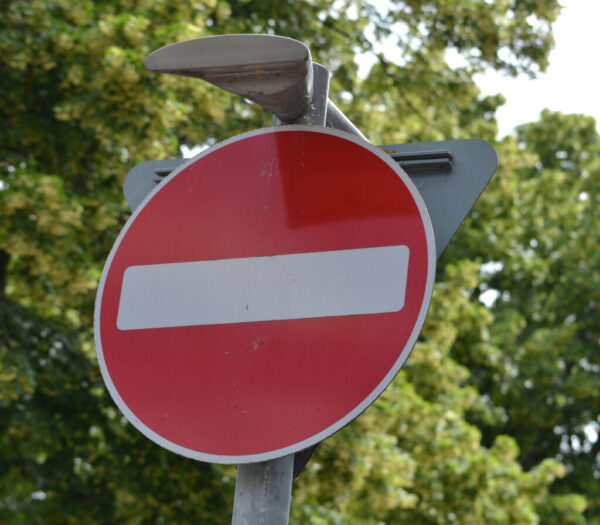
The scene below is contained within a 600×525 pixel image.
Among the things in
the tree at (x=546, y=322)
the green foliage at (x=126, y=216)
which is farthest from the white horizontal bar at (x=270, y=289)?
the tree at (x=546, y=322)

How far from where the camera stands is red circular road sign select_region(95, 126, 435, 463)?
4.73 feet

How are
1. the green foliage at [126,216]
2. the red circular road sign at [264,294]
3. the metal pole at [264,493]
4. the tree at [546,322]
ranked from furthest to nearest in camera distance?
1. the tree at [546,322]
2. the green foliage at [126,216]
3. the red circular road sign at [264,294]
4. the metal pole at [264,493]

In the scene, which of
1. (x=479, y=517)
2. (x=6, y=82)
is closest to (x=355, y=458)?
(x=479, y=517)

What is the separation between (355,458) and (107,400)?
223 cm

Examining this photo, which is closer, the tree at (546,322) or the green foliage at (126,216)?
the green foliage at (126,216)

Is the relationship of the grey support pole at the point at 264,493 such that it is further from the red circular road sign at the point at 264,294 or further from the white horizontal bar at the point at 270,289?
the white horizontal bar at the point at 270,289

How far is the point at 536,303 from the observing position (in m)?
16.6

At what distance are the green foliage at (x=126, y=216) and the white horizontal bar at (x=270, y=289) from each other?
12.7ft

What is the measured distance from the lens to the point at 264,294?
1543mm

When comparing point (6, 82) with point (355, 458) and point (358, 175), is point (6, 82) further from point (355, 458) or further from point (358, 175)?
point (358, 175)

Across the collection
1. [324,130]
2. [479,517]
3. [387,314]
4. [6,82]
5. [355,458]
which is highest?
[6,82]

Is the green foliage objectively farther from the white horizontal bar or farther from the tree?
the white horizontal bar

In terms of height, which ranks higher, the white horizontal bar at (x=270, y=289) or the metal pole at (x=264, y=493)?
the white horizontal bar at (x=270, y=289)

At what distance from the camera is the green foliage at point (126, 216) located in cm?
559
